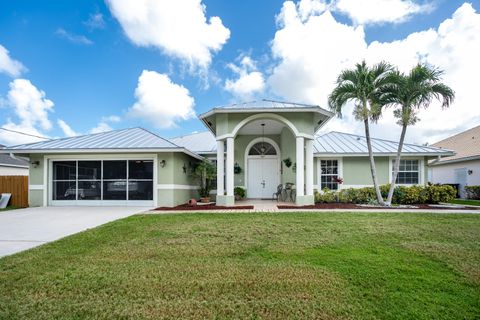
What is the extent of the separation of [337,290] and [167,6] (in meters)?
11.8

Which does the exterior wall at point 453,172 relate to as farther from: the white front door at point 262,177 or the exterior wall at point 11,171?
the exterior wall at point 11,171

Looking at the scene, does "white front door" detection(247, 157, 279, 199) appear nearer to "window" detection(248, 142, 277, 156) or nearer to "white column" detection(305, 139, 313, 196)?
"window" detection(248, 142, 277, 156)

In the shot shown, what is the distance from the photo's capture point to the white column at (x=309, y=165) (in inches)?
458

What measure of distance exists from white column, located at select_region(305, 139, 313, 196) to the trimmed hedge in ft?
4.72

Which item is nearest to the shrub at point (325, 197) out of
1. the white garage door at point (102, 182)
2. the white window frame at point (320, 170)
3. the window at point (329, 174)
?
the white window frame at point (320, 170)

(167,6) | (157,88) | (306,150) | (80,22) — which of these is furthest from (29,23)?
(306,150)

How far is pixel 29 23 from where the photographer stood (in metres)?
14.0

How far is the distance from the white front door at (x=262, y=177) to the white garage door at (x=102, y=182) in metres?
5.76

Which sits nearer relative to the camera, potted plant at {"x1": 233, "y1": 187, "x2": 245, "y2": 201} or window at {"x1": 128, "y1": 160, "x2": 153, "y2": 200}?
window at {"x1": 128, "y1": 160, "x2": 153, "y2": 200}

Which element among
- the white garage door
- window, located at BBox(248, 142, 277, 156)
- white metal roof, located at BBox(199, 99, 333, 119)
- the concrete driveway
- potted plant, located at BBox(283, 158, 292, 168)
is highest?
white metal roof, located at BBox(199, 99, 333, 119)

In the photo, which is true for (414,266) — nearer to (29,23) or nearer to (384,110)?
(384,110)

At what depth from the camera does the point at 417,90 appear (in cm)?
1089

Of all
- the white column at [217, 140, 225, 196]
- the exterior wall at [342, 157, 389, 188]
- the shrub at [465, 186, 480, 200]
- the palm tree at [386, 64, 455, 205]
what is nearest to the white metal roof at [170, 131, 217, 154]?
the white column at [217, 140, 225, 196]

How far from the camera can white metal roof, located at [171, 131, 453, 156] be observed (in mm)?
13695
